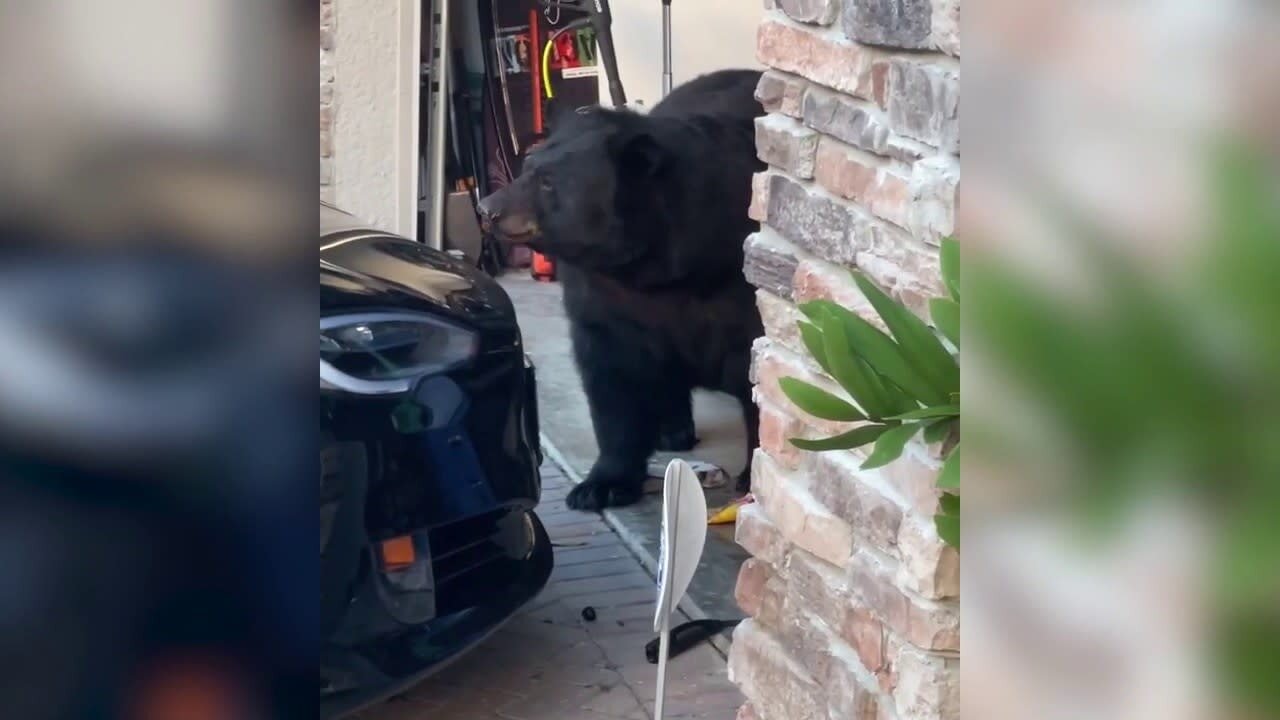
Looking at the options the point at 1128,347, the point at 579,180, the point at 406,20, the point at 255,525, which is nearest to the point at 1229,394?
the point at 1128,347

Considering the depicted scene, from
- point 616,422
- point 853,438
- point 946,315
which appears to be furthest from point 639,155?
point 946,315

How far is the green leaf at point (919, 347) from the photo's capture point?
1.52 meters

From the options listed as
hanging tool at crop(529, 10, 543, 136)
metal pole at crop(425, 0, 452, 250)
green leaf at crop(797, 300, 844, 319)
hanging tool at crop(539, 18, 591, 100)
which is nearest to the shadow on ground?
metal pole at crop(425, 0, 452, 250)

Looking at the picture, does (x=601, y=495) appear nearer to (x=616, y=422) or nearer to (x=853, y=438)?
(x=616, y=422)

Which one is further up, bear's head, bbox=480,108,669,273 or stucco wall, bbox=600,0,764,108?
stucco wall, bbox=600,0,764,108

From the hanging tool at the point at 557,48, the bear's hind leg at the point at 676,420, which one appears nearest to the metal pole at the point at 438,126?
the hanging tool at the point at 557,48

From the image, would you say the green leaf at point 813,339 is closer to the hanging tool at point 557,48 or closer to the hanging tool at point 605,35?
the hanging tool at point 605,35

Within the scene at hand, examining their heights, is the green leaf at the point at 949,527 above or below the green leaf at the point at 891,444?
below

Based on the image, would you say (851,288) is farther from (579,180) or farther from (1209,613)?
(579,180)

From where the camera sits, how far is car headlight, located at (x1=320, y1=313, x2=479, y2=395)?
9.07 ft

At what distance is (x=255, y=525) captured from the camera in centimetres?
78

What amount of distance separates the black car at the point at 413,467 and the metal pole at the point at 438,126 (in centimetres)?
388

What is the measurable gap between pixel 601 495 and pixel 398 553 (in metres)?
1.86

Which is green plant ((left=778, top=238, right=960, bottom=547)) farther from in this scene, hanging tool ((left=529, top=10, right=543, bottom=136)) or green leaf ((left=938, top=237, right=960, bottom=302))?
hanging tool ((left=529, top=10, right=543, bottom=136))
